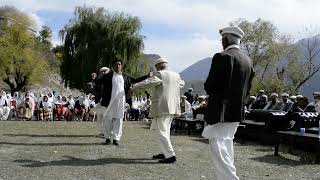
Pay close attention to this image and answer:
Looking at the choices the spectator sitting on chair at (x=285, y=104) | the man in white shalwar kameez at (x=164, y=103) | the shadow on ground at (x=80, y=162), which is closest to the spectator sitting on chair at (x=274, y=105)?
the spectator sitting on chair at (x=285, y=104)

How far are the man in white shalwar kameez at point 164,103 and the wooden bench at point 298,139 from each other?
2928 millimetres

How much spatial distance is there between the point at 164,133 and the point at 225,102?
316 cm

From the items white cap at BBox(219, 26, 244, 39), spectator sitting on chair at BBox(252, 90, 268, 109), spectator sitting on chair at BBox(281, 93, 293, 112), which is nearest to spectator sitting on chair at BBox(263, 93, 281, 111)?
spectator sitting on chair at BBox(281, 93, 293, 112)

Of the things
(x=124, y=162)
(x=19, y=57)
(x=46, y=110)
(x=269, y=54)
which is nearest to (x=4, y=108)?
(x=46, y=110)

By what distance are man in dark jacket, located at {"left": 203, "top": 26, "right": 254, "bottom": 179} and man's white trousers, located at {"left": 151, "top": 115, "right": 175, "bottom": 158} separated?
2.89m

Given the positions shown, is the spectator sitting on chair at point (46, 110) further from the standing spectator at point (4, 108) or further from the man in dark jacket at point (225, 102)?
the man in dark jacket at point (225, 102)

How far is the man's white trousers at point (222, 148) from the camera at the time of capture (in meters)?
6.49

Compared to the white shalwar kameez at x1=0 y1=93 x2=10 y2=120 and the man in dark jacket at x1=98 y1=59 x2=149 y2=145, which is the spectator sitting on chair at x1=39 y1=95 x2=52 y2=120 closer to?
the white shalwar kameez at x1=0 y1=93 x2=10 y2=120

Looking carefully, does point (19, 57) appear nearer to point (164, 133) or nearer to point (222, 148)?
point (164, 133)

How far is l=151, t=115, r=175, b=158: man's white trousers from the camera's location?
9.56 m

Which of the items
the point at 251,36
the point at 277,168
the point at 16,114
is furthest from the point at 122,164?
the point at 251,36

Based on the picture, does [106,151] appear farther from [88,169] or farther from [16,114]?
[16,114]

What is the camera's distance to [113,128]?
12164 mm

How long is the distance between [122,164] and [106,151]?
5.81 ft
